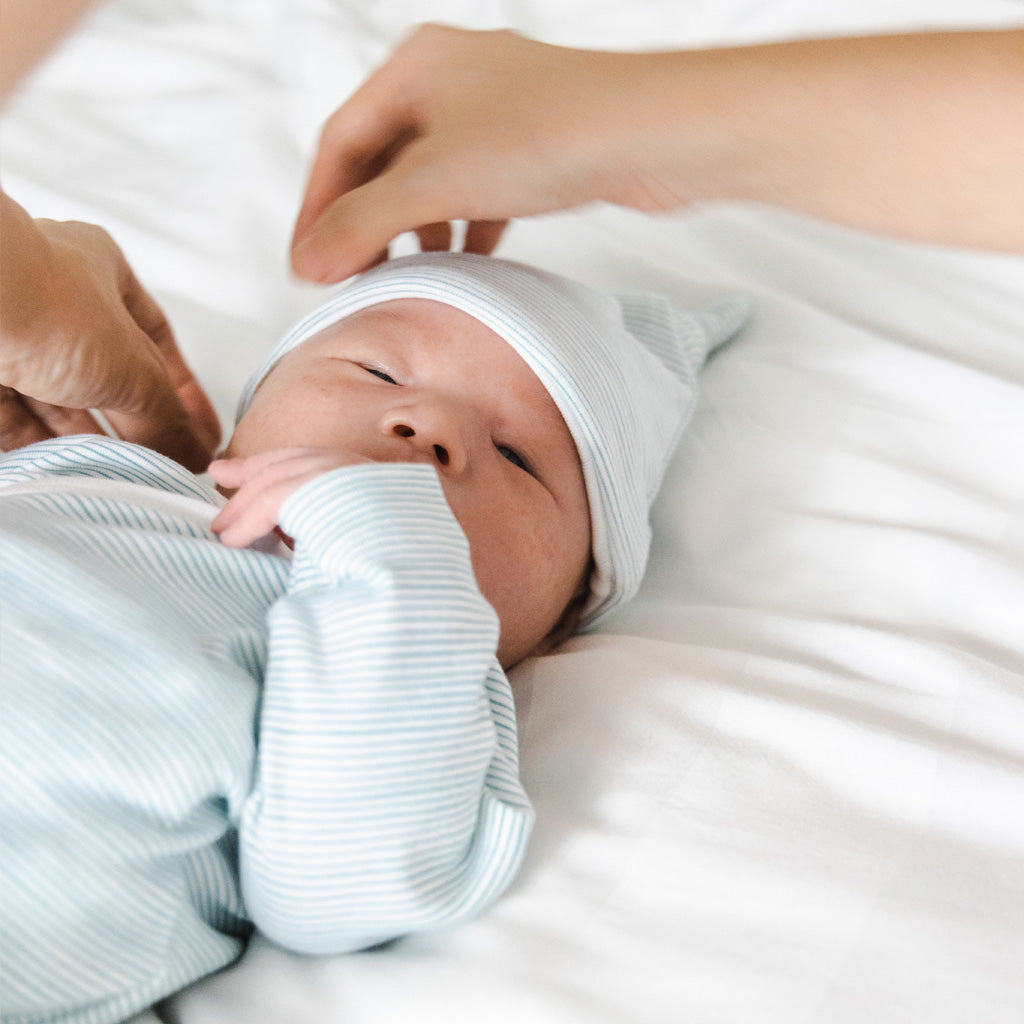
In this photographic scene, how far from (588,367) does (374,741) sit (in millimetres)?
524

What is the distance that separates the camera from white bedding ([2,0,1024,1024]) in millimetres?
720

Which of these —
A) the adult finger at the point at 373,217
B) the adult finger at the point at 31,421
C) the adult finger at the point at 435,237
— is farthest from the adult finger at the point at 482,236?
the adult finger at the point at 31,421

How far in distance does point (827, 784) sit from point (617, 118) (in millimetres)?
553

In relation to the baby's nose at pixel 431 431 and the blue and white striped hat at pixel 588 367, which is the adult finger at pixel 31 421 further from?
the baby's nose at pixel 431 431

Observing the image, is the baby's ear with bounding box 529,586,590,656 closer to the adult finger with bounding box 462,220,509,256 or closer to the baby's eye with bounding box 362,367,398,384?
the baby's eye with bounding box 362,367,398,384

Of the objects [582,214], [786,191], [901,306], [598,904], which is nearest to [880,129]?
[786,191]

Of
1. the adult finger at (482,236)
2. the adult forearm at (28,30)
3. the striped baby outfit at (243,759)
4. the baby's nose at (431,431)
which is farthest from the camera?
the adult finger at (482,236)

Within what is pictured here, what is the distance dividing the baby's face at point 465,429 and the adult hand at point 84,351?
0.40 ft

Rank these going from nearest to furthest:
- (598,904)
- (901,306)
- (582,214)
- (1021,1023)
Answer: (1021,1023) → (598,904) → (901,306) → (582,214)

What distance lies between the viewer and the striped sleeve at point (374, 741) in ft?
2.37

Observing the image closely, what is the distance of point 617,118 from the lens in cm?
88

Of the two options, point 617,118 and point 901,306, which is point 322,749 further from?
point 901,306

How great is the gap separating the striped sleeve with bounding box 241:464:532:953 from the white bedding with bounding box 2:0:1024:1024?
0.05 metres

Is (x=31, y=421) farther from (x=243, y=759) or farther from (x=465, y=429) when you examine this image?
(x=243, y=759)
